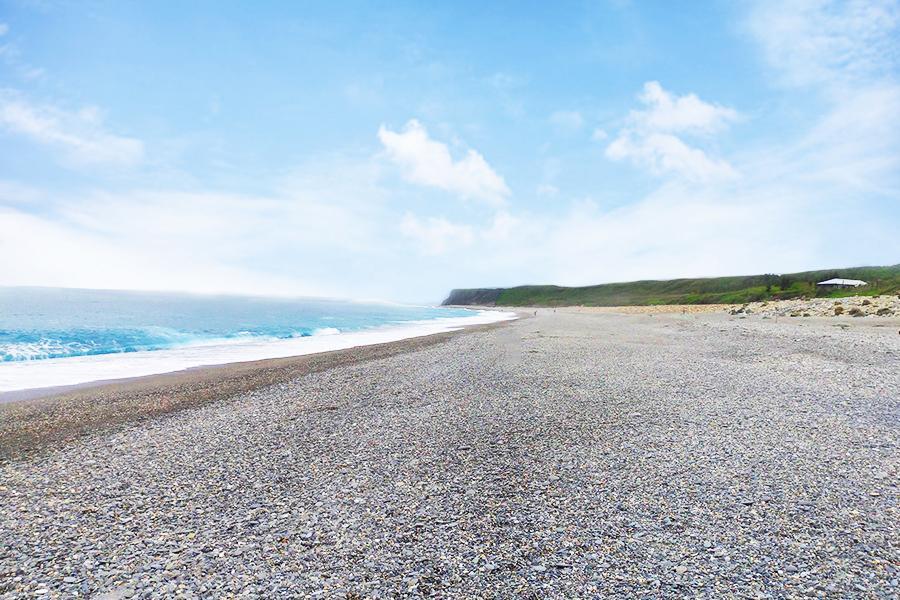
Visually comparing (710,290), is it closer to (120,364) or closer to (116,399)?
(120,364)

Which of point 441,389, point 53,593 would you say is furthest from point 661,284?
point 53,593

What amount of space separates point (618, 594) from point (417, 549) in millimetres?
2056

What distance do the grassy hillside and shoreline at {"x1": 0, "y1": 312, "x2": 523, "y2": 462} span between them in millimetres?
68933

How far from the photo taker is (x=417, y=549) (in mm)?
4793

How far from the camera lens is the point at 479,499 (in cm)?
588

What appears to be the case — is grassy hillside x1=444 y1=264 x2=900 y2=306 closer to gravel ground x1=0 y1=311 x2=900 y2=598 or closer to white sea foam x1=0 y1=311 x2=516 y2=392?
gravel ground x1=0 y1=311 x2=900 y2=598

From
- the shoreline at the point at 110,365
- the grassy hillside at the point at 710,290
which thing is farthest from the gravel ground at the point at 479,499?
the grassy hillside at the point at 710,290

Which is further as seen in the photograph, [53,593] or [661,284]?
[661,284]

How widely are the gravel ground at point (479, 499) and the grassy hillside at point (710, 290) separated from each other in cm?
6529

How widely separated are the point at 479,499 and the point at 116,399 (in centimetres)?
1249

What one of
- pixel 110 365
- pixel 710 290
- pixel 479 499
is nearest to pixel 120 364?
pixel 110 365

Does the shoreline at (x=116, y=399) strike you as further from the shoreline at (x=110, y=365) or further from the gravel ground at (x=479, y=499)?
the gravel ground at (x=479, y=499)

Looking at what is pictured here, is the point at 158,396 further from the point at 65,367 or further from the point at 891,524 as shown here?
the point at 891,524

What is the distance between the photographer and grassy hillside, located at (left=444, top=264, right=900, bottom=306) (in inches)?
2741
